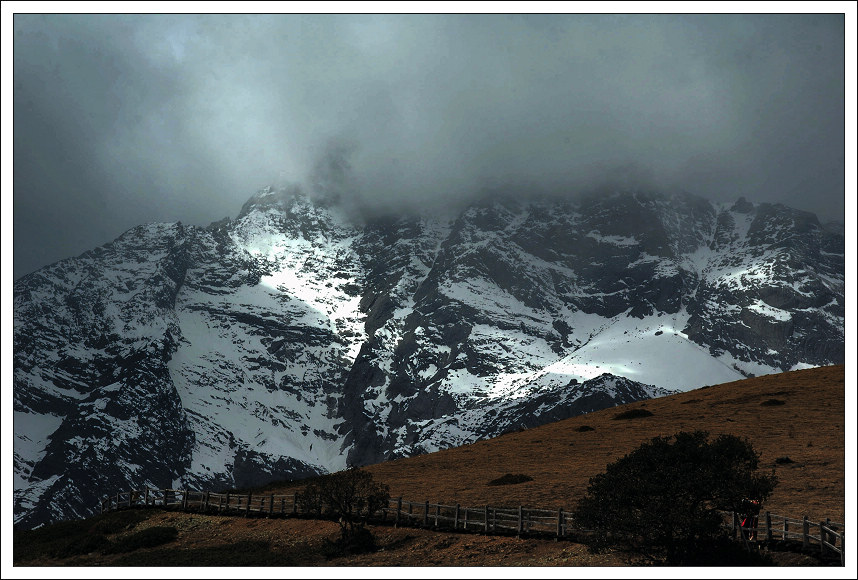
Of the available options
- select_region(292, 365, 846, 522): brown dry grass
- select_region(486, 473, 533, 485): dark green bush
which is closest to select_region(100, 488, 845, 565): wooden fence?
select_region(292, 365, 846, 522): brown dry grass

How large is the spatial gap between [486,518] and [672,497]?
11.5 m

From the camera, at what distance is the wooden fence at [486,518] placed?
101 feet

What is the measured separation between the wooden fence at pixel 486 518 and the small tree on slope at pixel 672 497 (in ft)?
5.73

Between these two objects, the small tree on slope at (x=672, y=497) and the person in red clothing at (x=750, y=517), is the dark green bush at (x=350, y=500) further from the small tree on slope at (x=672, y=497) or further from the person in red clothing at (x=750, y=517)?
the person in red clothing at (x=750, y=517)

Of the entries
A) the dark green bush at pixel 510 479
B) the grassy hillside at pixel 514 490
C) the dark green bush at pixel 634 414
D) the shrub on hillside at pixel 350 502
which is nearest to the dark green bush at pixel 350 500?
the shrub on hillside at pixel 350 502

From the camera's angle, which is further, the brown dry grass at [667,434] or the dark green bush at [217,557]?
the brown dry grass at [667,434]

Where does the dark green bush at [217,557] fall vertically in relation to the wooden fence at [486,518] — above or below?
below

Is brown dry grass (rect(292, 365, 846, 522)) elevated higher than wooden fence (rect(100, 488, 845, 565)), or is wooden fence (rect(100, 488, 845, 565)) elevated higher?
brown dry grass (rect(292, 365, 846, 522))

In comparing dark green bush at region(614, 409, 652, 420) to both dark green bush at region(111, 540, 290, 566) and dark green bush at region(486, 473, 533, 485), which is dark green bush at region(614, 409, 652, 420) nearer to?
dark green bush at region(486, 473, 533, 485)

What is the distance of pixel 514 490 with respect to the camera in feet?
171

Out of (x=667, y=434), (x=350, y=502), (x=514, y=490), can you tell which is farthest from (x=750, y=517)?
(x=667, y=434)

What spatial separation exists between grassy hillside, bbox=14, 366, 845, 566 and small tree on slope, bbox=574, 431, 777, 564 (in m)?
2.31

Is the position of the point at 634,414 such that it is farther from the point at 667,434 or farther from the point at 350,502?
the point at 350,502

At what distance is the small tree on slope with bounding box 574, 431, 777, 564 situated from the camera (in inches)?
1184
